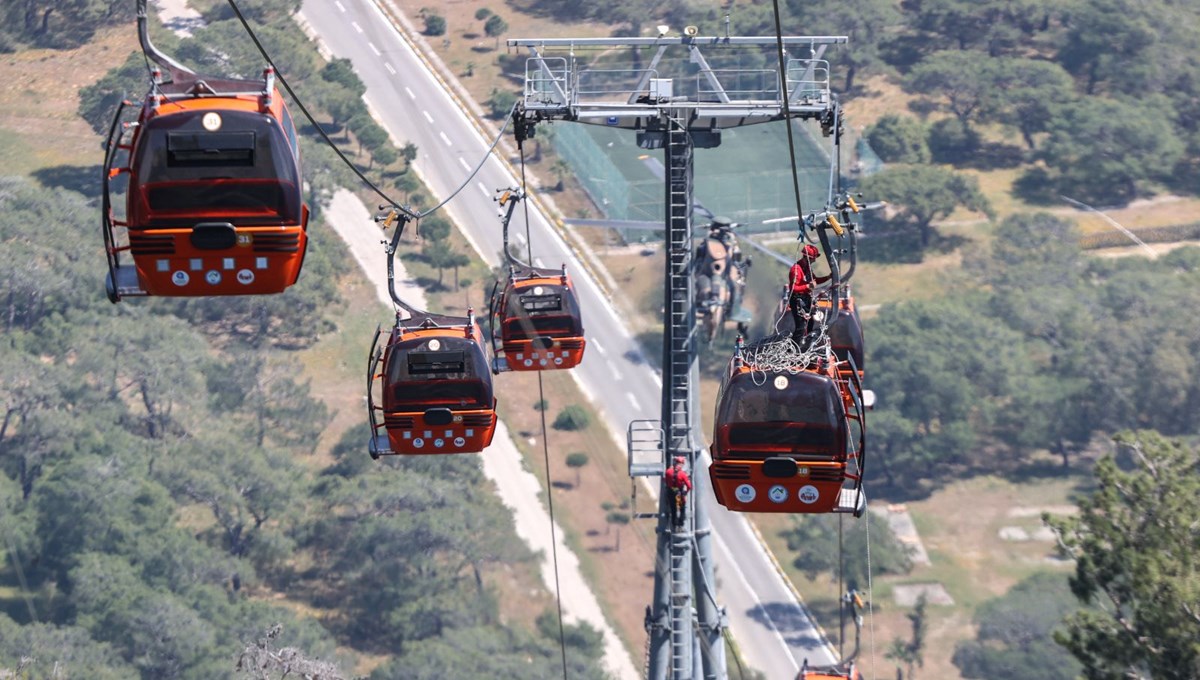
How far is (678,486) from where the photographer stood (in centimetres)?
3678

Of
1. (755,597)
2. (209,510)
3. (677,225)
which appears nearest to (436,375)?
(677,225)

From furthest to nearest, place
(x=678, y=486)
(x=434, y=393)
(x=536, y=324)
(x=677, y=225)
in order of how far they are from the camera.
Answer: (x=536, y=324), (x=677, y=225), (x=678, y=486), (x=434, y=393)

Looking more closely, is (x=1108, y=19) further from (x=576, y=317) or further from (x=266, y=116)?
(x=266, y=116)

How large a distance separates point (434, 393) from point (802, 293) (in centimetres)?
787

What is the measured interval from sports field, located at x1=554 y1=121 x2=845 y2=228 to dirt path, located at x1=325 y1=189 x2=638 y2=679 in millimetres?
11146

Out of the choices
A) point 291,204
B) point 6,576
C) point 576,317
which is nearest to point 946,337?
point 6,576

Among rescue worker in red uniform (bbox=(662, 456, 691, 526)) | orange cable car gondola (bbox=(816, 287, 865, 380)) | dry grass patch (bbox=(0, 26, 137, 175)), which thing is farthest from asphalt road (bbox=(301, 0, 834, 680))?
rescue worker in red uniform (bbox=(662, 456, 691, 526))

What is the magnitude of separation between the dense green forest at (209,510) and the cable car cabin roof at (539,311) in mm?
25269

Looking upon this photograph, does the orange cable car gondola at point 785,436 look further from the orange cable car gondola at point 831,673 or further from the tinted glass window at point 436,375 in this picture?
the orange cable car gondola at point 831,673

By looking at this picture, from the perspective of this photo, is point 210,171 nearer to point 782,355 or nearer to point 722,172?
point 782,355

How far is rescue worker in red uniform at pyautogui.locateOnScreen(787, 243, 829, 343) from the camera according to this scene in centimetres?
3112

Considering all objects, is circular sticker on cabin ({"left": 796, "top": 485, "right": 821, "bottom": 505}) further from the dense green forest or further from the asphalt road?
the asphalt road

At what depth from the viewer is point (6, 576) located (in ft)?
267

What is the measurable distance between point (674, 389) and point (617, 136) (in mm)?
73593
